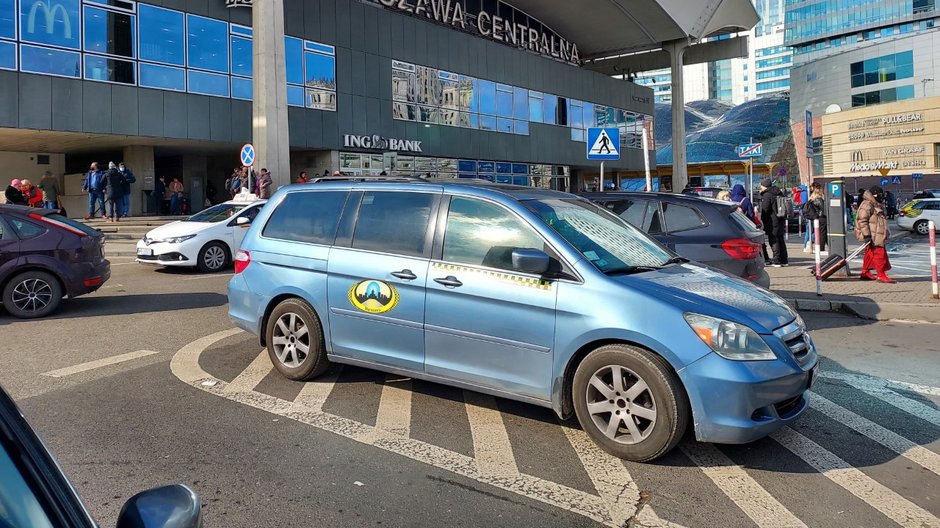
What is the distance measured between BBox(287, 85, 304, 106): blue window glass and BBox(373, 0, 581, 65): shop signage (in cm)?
730

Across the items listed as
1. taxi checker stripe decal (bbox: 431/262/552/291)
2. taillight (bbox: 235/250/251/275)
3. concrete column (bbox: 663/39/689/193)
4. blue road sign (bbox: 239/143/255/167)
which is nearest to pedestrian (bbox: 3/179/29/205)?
blue road sign (bbox: 239/143/255/167)

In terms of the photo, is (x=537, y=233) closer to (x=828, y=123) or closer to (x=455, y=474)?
(x=455, y=474)

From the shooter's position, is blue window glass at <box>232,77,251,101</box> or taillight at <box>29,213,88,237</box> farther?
blue window glass at <box>232,77,251,101</box>

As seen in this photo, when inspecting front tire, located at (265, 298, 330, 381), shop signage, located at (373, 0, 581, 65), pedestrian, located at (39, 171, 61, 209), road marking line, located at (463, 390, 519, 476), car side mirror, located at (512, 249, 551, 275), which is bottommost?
road marking line, located at (463, 390, 519, 476)

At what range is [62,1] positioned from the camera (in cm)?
2038

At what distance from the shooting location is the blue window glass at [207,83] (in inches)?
922

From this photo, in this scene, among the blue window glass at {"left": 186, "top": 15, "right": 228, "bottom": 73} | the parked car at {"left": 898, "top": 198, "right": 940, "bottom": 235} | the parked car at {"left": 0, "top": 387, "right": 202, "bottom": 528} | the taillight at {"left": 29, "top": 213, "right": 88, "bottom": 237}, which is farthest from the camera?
the parked car at {"left": 898, "top": 198, "right": 940, "bottom": 235}

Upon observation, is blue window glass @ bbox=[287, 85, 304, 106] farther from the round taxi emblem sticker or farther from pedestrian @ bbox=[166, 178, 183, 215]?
the round taxi emblem sticker

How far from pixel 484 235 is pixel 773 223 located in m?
11.8

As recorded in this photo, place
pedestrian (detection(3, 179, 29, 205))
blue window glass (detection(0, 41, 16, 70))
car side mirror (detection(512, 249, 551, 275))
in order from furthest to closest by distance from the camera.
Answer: blue window glass (detection(0, 41, 16, 70))
pedestrian (detection(3, 179, 29, 205))
car side mirror (detection(512, 249, 551, 275))

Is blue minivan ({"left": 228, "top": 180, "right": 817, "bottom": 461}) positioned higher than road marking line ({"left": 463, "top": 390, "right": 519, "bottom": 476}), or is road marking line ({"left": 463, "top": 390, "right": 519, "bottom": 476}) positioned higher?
blue minivan ({"left": 228, "top": 180, "right": 817, "bottom": 461})

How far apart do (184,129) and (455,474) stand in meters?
22.7

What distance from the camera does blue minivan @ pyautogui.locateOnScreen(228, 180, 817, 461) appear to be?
388 cm

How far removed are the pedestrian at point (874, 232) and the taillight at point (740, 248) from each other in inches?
202
